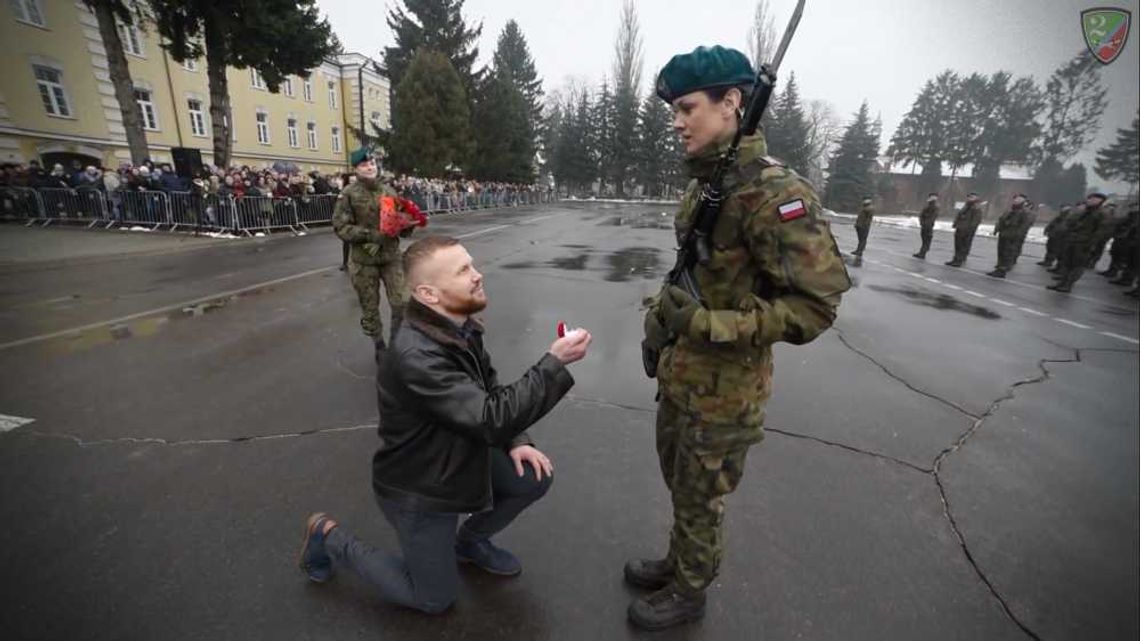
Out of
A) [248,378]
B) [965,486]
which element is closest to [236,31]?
[248,378]

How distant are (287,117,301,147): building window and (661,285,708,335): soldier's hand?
26124mm

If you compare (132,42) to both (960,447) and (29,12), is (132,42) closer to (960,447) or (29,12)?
(29,12)

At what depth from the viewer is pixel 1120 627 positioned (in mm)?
2064

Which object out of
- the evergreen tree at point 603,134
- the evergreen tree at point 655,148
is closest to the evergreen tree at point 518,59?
the evergreen tree at point 603,134

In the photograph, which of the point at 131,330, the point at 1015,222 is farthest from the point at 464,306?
the point at 1015,222

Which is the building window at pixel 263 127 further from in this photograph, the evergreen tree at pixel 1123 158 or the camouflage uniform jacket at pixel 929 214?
the evergreen tree at pixel 1123 158

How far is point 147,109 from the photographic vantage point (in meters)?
22.2

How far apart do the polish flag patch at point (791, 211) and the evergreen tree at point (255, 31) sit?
5696 mm

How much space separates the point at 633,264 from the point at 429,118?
20.6 m

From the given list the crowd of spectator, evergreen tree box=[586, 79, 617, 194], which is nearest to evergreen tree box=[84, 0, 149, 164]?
the crowd of spectator

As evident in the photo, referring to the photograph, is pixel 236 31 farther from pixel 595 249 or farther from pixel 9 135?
pixel 9 135

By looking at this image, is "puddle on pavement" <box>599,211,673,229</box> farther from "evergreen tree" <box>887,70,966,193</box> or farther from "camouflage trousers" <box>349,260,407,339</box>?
"evergreen tree" <box>887,70,966,193</box>

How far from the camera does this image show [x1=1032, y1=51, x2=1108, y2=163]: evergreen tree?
1.28m

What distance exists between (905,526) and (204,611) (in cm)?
338
